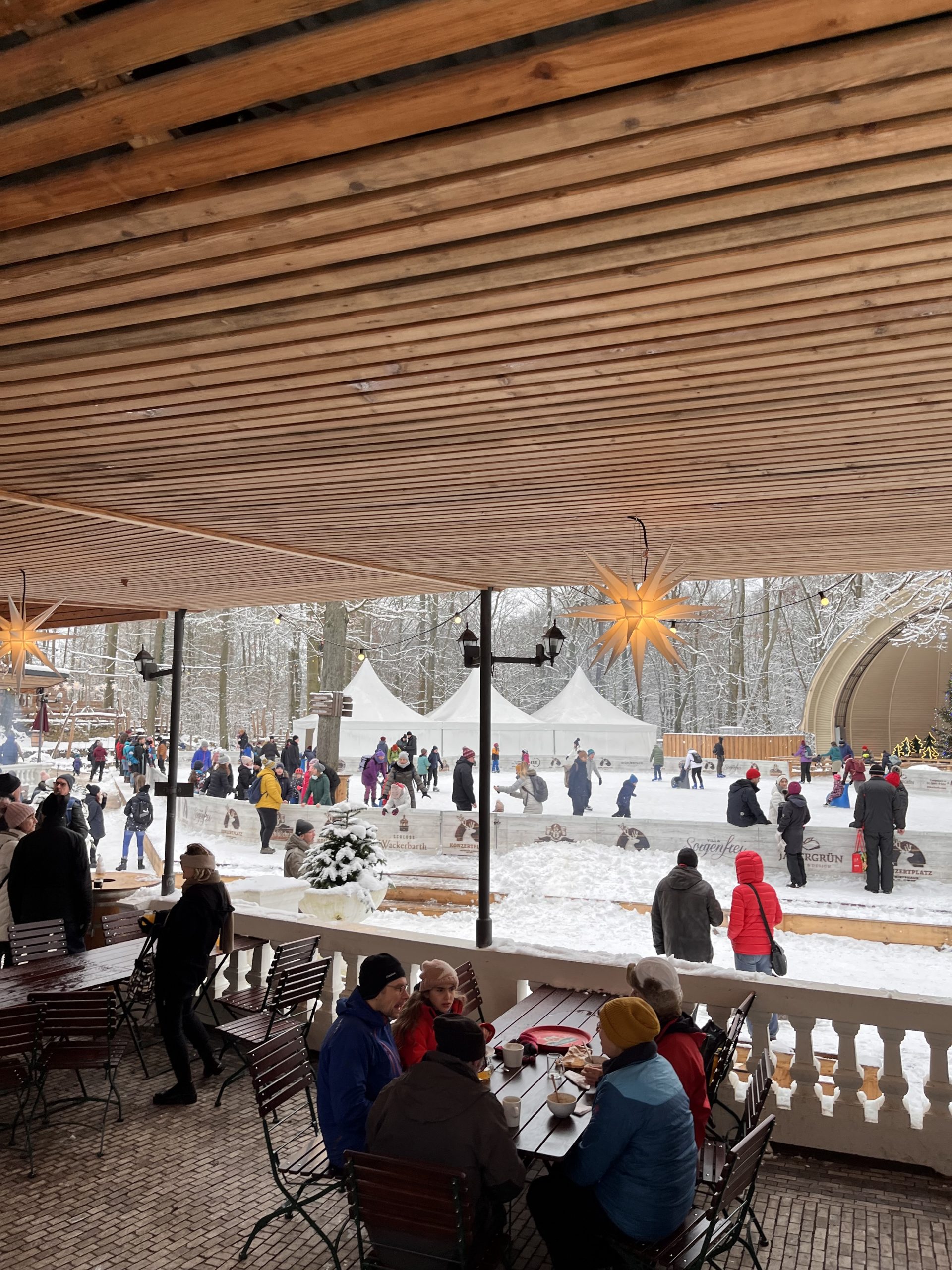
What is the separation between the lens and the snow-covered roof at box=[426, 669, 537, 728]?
23.9 m

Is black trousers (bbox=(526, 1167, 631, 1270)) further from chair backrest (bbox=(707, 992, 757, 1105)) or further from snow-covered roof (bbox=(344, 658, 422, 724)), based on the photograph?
snow-covered roof (bbox=(344, 658, 422, 724))

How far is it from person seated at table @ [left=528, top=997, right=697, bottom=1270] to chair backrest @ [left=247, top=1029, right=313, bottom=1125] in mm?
1363

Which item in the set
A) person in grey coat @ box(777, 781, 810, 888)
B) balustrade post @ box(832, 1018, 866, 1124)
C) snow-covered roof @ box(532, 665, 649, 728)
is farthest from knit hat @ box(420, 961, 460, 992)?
snow-covered roof @ box(532, 665, 649, 728)

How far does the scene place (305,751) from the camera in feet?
75.4

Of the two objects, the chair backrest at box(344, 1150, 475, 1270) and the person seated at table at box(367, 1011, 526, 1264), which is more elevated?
the person seated at table at box(367, 1011, 526, 1264)

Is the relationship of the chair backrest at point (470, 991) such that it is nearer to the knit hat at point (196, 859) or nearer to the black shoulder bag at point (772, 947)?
the knit hat at point (196, 859)

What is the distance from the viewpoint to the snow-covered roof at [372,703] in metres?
23.9

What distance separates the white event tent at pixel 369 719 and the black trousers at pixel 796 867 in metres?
12.0

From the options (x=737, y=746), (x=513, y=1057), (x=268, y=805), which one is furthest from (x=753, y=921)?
(x=737, y=746)

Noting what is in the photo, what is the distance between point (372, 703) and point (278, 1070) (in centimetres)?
1996

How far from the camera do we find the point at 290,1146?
4.95 metres

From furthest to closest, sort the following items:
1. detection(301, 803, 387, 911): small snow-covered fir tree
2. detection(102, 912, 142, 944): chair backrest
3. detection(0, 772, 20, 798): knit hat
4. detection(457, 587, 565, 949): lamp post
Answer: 1. detection(301, 803, 387, 911): small snow-covered fir tree
2. detection(457, 587, 565, 949): lamp post
3. detection(0, 772, 20, 798): knit hat
4. detection(102, 912, 142, 944): chair backrest

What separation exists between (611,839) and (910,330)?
556 inches

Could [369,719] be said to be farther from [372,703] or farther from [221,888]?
[221,888]
